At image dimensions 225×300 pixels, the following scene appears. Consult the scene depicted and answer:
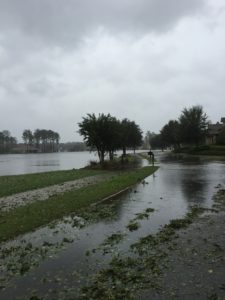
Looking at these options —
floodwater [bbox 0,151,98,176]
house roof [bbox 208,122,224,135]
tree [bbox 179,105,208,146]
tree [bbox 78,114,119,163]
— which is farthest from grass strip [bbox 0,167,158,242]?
house roof [bbox 208,122,224,135]

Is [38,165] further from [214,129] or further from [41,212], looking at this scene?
[214,129]

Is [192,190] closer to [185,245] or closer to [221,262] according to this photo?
[185,245]

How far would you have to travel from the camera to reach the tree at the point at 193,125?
3027 inches

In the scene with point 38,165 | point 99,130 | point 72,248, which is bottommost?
point 38,165

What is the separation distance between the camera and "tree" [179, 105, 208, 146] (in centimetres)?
7688

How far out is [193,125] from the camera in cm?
7694

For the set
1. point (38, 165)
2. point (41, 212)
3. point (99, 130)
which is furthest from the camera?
point (38, 165)

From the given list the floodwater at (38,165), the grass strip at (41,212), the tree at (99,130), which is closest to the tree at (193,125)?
the floodwater at (38,165)

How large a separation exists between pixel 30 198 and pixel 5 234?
6.99 m

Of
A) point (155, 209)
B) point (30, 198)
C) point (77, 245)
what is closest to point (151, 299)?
point (77, 245)

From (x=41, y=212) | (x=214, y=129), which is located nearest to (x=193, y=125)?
(x=214, y=129)

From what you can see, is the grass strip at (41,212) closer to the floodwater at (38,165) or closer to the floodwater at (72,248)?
the floodwater at (72,248)

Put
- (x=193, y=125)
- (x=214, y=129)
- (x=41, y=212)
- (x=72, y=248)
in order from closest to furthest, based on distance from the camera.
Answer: (x=72, y=248) < (x=41, y=212) < (x=193, y=125) < (x=214, y=129)

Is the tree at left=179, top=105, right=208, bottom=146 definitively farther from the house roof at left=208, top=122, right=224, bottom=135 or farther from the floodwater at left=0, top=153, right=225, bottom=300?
the floodwater at left=0, top=153, right=225, bottom=300
